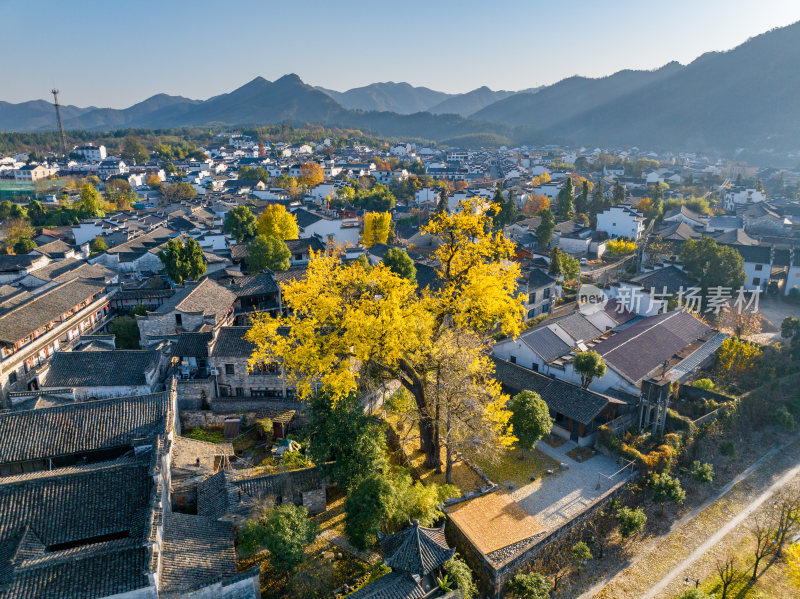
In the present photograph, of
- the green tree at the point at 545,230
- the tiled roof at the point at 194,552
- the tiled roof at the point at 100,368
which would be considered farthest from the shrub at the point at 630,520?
the green tree at the point at 545,230

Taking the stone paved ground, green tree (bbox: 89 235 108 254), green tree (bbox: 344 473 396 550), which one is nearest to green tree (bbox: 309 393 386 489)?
green tree (bbox: 344 473 396 550)

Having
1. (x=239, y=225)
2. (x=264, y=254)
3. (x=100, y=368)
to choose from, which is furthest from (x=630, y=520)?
(x=239, y=225)

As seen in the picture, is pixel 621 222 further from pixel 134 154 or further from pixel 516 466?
pixel 134 154

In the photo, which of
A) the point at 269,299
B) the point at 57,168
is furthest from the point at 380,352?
the point at 57,168

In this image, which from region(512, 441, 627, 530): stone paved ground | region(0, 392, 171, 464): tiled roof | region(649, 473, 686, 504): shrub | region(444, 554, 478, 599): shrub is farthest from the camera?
region(649, 473, 686, 504): shrub

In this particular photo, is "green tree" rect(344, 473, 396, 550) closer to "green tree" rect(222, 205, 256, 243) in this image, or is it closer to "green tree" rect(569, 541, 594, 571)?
"green tree" rect(569, 541, 594, 571)
